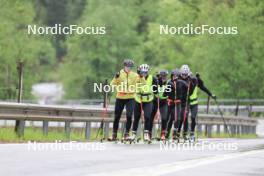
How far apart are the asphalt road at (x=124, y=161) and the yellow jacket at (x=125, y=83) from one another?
5.99 ft


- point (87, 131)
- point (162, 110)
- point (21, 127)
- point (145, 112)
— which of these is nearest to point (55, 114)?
point (21, 127)

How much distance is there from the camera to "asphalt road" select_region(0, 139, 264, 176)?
11.8 m

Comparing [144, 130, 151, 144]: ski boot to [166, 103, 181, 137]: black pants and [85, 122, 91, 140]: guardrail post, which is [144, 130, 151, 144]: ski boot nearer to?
[166, 103, 181, 137]: black pants

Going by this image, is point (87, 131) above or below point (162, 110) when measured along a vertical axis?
below

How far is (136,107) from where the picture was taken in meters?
20.2

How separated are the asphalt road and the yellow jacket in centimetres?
183

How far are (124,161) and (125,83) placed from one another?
5.94 metres

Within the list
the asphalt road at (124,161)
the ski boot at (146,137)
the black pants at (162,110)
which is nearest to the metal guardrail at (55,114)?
the black pants at (162,110)

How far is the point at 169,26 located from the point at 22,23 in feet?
41.3

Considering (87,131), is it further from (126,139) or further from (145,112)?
(126,139)

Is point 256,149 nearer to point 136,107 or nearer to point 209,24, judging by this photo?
point 136,107

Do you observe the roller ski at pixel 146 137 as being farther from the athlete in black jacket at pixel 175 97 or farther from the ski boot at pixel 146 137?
the athlete in black jacket at pixel 175 97

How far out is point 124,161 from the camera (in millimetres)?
13625

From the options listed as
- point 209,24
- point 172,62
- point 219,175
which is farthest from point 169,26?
point 219,175
